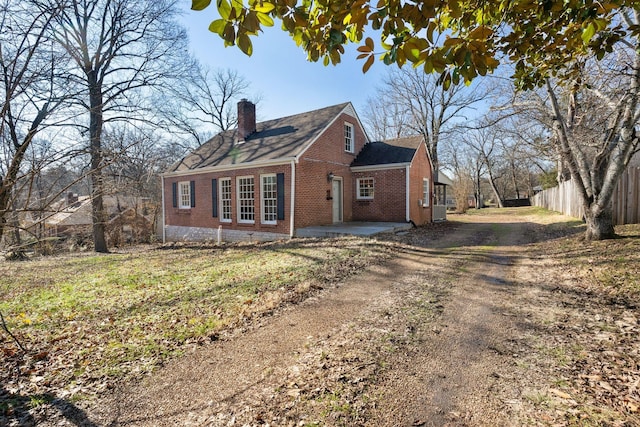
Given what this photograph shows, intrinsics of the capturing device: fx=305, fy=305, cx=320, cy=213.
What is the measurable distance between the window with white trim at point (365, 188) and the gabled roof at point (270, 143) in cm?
342

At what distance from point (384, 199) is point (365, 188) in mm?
1253

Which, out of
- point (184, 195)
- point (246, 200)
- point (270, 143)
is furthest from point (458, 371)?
point (184, 195)

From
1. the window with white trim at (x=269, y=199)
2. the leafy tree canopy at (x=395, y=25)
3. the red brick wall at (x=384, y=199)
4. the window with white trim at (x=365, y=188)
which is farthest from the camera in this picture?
the window with white trim at (x=365, y=188)

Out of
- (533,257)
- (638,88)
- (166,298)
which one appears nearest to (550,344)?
(533,257)

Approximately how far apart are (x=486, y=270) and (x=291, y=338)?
4.84m

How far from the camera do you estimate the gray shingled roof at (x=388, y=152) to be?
48.3 ft

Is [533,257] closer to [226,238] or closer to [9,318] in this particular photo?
[9,318]

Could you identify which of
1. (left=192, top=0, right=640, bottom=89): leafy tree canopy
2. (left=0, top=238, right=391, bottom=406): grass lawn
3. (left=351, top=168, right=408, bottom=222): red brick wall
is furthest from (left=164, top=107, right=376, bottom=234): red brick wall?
(left=192, top=0, right=640, bottom=89): leafy tree canopy

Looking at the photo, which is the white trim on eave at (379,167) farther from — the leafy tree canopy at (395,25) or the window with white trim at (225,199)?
the leafy tree canopy at (395,25)

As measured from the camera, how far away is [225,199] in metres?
15.0

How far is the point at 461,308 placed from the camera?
4449mm

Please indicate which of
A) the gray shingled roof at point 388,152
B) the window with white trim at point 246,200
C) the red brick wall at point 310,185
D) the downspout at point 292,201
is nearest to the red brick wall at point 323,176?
the red brick wall at point 310,185

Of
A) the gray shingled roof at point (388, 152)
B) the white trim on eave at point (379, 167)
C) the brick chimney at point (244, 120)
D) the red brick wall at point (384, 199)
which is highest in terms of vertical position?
the brick chimney at point (244, 120)

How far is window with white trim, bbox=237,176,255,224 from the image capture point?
13.9m
